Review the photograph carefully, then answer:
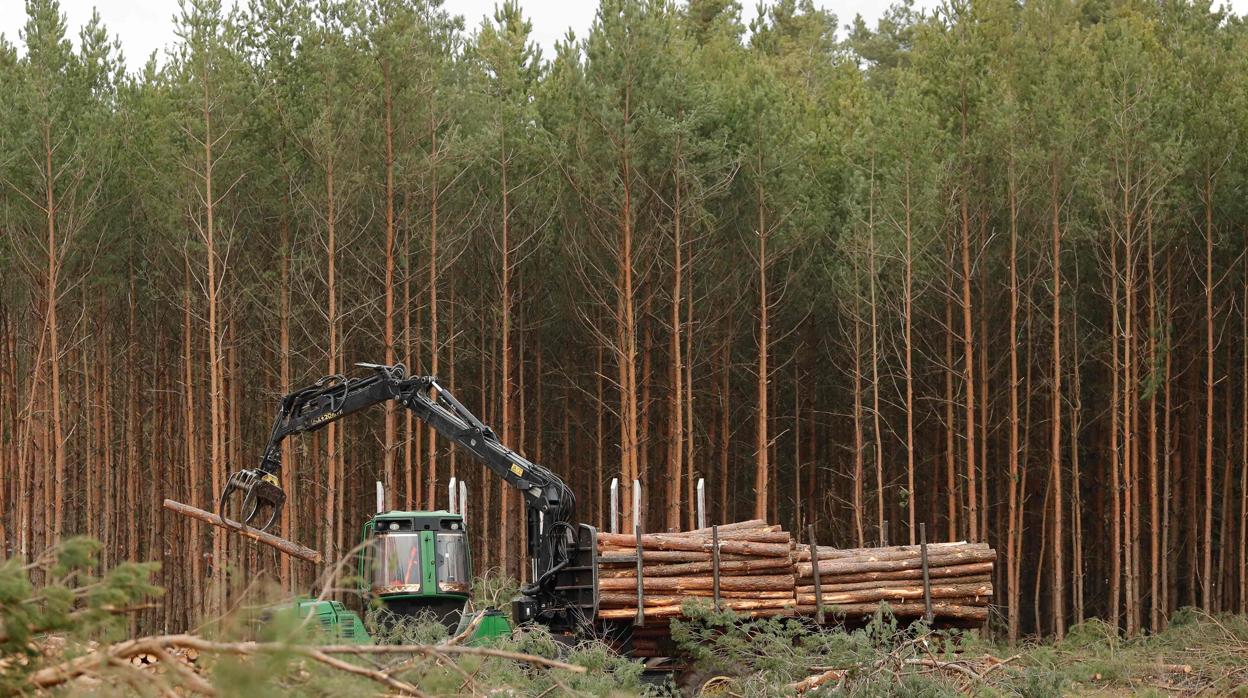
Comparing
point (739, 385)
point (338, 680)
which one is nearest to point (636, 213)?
point (739, 385)

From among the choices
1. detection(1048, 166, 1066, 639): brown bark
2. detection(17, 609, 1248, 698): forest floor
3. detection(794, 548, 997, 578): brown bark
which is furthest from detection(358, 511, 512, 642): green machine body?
detection(1048, 166, 1066, 639): brown bark

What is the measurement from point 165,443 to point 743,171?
51.2 ft

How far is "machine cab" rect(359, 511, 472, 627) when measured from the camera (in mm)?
14969

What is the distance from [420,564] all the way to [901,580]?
16.7 feet

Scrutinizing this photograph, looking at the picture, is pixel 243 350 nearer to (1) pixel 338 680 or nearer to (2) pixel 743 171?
(2) pixel 743 171

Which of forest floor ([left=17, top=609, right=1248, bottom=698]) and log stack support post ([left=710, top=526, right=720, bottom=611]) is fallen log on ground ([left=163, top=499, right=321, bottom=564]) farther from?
log stack support post ([left=710, top=526, right=720, bottom=611])

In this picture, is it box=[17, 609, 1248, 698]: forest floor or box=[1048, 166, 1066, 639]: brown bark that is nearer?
box=[17, 609, 1248, 698]: forest floor

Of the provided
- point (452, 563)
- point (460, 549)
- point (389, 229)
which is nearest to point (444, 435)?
point (460, 549)

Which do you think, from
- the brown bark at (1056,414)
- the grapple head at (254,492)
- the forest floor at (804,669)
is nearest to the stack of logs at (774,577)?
the forest floor at (804,669)

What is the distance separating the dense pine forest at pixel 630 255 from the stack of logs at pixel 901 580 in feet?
24.3

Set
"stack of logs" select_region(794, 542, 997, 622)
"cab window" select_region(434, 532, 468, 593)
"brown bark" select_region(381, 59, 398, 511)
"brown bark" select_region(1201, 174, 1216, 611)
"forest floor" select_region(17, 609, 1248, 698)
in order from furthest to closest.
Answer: "brown bark" select_region(1201, 174, 1216, 611), "brown bark" select_region(381, 59, 398, 511), "stack of logs" select_region(794, 542, 997, 622), "cab window" select_region(434, 532, 468, 593), "forest floor" select_region(17, 609, 1248, 698)

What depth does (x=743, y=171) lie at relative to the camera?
1072 inches

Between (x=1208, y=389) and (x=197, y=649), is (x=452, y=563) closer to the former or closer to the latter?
(x=197, y=649)

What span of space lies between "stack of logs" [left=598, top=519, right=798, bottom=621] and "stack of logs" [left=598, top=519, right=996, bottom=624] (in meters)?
0.01
